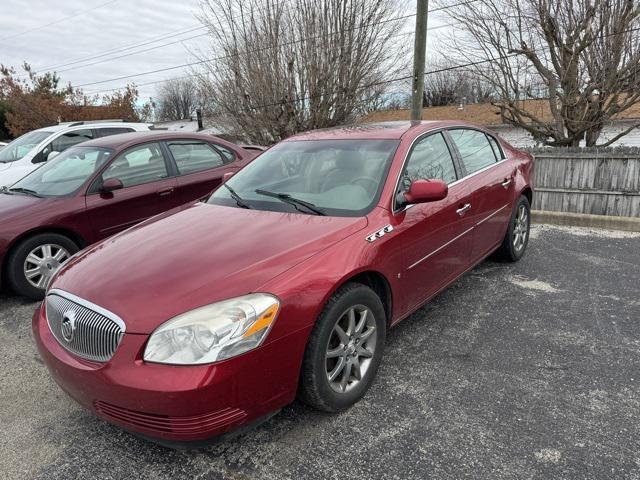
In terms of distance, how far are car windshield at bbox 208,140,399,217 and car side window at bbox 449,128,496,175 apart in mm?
952

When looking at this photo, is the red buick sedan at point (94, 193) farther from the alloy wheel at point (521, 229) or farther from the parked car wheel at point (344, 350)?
the alloy wheel at point (521, 229)

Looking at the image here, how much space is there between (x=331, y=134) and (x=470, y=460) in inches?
99.8

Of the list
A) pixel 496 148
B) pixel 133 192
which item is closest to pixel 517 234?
pixel 496 148

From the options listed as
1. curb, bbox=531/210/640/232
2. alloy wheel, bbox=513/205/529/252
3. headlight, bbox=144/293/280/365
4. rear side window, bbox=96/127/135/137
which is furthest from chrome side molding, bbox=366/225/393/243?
rear side window, bbox=96/127/135/137

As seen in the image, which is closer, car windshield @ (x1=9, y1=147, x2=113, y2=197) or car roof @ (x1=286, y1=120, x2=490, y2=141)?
car roof @ (x1=286, y1=120, x2=490, y2=141)

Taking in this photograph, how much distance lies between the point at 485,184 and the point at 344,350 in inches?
87.9

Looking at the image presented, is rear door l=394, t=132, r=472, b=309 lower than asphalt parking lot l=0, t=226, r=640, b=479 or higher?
higher

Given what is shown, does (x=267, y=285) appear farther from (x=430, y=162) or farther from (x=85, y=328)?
(x=430, y=162)

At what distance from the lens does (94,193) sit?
4.88 m

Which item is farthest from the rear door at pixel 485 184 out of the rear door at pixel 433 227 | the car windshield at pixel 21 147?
the car windshield at pixel 21 147

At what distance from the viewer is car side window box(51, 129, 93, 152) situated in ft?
28.3

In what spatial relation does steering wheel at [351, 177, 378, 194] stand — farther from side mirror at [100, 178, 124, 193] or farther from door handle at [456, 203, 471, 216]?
side mirror at [100, 178, 124, 193]

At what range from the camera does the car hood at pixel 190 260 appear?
2131 mm

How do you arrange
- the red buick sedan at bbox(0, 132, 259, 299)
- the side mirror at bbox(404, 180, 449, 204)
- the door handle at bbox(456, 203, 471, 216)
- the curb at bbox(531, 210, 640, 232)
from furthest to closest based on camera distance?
the curb at bbox(531, 210, 640, 232) < the red buick sedan at bbox(0, 132, 259, 299) < the door handle at bbox(456, 203, 471, 216) < the side mirror at bbox(404, 180, 449, 204)
